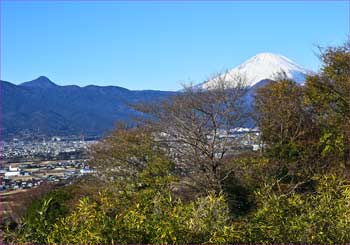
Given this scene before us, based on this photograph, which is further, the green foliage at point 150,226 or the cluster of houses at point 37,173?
the cluster of houses at point 37,173

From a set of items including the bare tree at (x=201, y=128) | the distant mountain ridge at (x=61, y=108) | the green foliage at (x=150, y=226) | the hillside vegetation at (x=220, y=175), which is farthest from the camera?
the distant mountain ridge at (x=61, y=108)

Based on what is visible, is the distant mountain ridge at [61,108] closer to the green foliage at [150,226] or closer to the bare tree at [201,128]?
the bare tree at [201,128]

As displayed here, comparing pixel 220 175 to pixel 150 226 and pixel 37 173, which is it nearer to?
pixel 150 226

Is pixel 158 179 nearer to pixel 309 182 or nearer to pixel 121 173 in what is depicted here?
pixel 121 173

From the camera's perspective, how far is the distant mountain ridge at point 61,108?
6390 cm

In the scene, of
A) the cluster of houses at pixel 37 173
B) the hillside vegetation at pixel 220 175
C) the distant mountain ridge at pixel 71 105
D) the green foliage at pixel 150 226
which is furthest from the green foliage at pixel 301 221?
the distant mountain ridge at pixel 71 105

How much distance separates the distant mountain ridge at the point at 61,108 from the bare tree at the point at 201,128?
29144 millimetres

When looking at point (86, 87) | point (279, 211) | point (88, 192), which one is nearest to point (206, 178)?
point (88, 192)

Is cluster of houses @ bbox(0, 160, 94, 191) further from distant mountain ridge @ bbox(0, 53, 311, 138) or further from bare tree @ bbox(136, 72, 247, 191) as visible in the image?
distant mountain ridge @ bbox(0, 53, 311, 138)

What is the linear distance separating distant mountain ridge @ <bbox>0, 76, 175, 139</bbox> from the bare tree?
95.6ft

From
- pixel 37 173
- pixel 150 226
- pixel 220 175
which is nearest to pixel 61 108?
pixel 37 173

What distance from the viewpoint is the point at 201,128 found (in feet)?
54.5

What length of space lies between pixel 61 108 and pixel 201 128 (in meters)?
89.0

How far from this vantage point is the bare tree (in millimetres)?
16312
